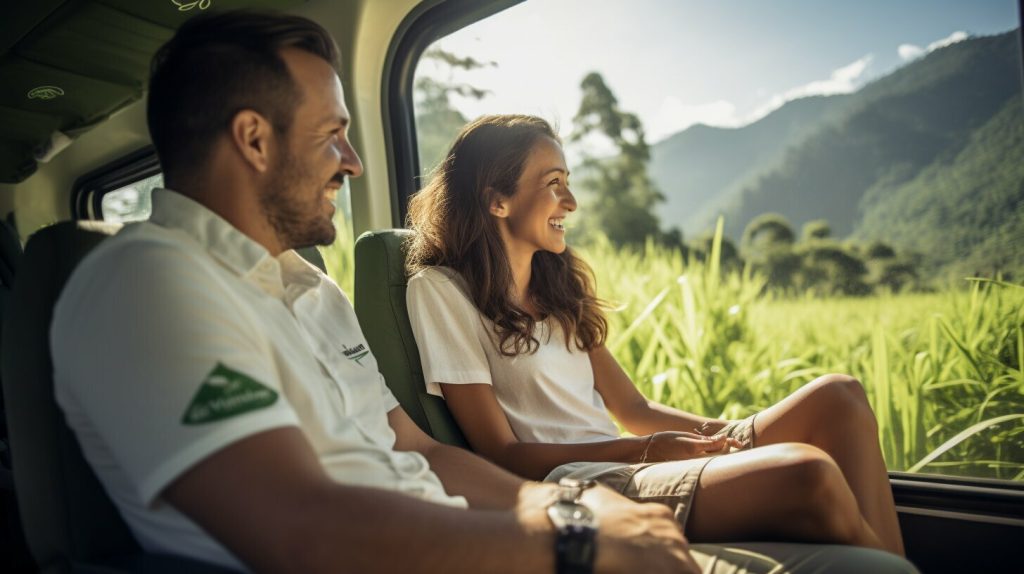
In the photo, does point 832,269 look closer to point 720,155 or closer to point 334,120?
point 720,155

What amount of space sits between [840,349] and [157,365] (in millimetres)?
2281

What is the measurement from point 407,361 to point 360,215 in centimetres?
123

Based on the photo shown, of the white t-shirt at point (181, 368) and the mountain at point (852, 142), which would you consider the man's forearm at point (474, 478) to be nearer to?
the white t-shirt at point (181, 368)

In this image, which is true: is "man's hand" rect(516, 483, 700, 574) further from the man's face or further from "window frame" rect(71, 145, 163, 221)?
"window frame" rect(71, 145, 163, 221)

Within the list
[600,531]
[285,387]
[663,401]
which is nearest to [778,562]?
[600,531]

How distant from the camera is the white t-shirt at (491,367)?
5.60 feet

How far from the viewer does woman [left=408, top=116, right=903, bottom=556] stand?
54.2 inches

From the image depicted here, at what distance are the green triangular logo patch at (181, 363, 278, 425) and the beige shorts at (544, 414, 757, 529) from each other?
2.78 ft

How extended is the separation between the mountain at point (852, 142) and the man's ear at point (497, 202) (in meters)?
1.36

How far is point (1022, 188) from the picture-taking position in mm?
2068

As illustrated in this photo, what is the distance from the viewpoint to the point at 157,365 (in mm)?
822

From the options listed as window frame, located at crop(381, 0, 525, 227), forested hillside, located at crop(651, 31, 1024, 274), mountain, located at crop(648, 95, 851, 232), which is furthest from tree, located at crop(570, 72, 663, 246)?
window frame, located at crop(381, 0, 525, 227)

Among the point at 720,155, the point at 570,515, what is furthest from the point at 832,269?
the point at 570,515

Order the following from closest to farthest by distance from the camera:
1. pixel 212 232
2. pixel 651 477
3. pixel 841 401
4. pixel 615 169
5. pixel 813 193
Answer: pixel 212 232 < pixel 651 477 < pixel 841 401 < pixel 813 193 < pixel 615 169
